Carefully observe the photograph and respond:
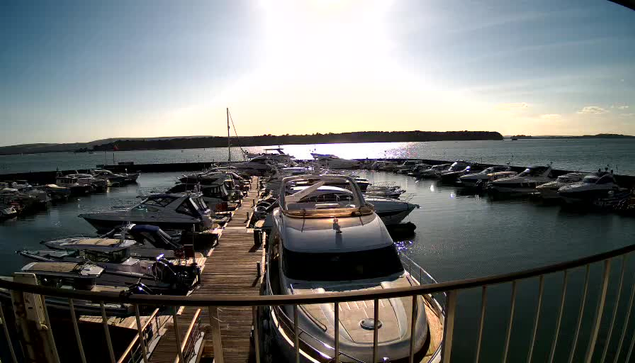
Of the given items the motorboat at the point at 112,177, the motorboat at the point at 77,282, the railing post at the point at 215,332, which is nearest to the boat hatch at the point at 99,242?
the motorboat at the point at 77,282

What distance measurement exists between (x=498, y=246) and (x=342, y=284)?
50.6 ft

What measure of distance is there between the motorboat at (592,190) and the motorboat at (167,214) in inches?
1167

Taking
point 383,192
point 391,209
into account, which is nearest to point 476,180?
point 383,192

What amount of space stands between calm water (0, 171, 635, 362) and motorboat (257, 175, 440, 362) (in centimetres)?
467

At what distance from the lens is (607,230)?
21234 mm

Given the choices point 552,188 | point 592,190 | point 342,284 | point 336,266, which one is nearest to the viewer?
point 342,284

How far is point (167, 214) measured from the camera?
1856 centimetres

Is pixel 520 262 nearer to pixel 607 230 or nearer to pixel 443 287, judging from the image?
pixel 607 230

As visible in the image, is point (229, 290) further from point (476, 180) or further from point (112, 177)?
point (112, 177)

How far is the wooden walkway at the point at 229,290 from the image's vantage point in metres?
7.01

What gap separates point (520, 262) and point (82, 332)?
58.2ft

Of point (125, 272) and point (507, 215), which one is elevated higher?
point (125, 272)

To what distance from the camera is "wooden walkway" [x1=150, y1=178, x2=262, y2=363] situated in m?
7.01

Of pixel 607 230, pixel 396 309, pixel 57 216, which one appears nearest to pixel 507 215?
pixel 607 230
